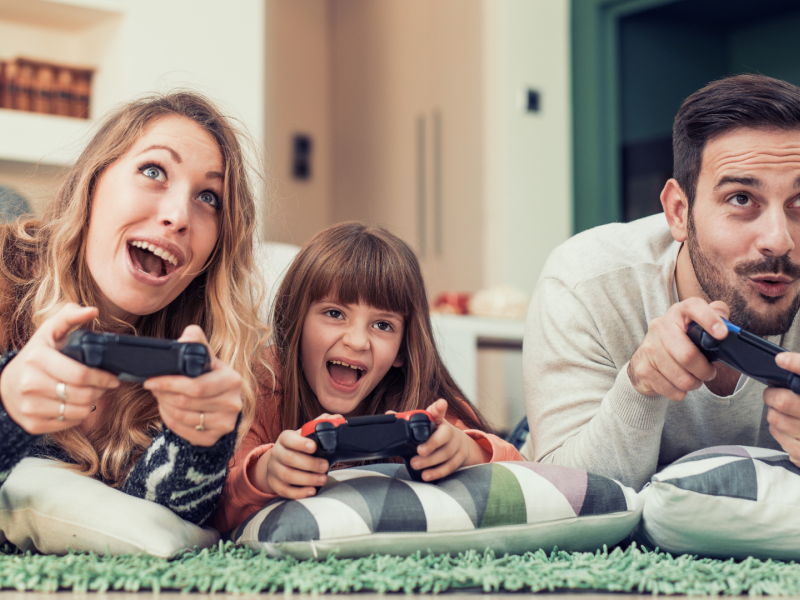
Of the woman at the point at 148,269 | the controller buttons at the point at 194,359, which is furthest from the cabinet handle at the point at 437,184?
the controller buttons at the point at 194,359

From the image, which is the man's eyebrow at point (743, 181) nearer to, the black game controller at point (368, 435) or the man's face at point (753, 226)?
the man's face at point (753, 226)

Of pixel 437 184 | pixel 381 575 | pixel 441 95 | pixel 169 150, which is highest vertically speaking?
pixel 441 95

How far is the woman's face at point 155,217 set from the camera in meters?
1.07

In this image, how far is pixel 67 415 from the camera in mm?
791

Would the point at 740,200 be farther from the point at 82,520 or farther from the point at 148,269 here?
the point at 82,520

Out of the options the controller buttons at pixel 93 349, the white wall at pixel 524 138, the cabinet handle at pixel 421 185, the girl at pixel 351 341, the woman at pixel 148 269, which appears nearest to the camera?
the controller buttons at pixel 93 349

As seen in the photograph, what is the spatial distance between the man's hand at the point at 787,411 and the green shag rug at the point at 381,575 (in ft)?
0.52

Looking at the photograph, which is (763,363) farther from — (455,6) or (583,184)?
(455,6)

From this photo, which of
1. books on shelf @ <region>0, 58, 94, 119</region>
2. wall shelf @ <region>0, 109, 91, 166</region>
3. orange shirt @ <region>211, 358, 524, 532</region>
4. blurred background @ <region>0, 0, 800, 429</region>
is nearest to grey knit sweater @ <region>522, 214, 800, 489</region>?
orange shirt @ <region>211, 358, 524, 532</region>

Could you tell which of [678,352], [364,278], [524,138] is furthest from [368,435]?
[524,138]

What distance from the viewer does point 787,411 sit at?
0.93 m

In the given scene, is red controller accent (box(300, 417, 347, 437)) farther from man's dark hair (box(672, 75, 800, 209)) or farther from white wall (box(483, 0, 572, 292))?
→ white wall (box(483, 0, 572, 292))

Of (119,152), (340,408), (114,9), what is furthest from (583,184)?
(119,152)

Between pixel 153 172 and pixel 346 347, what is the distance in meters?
0.43
